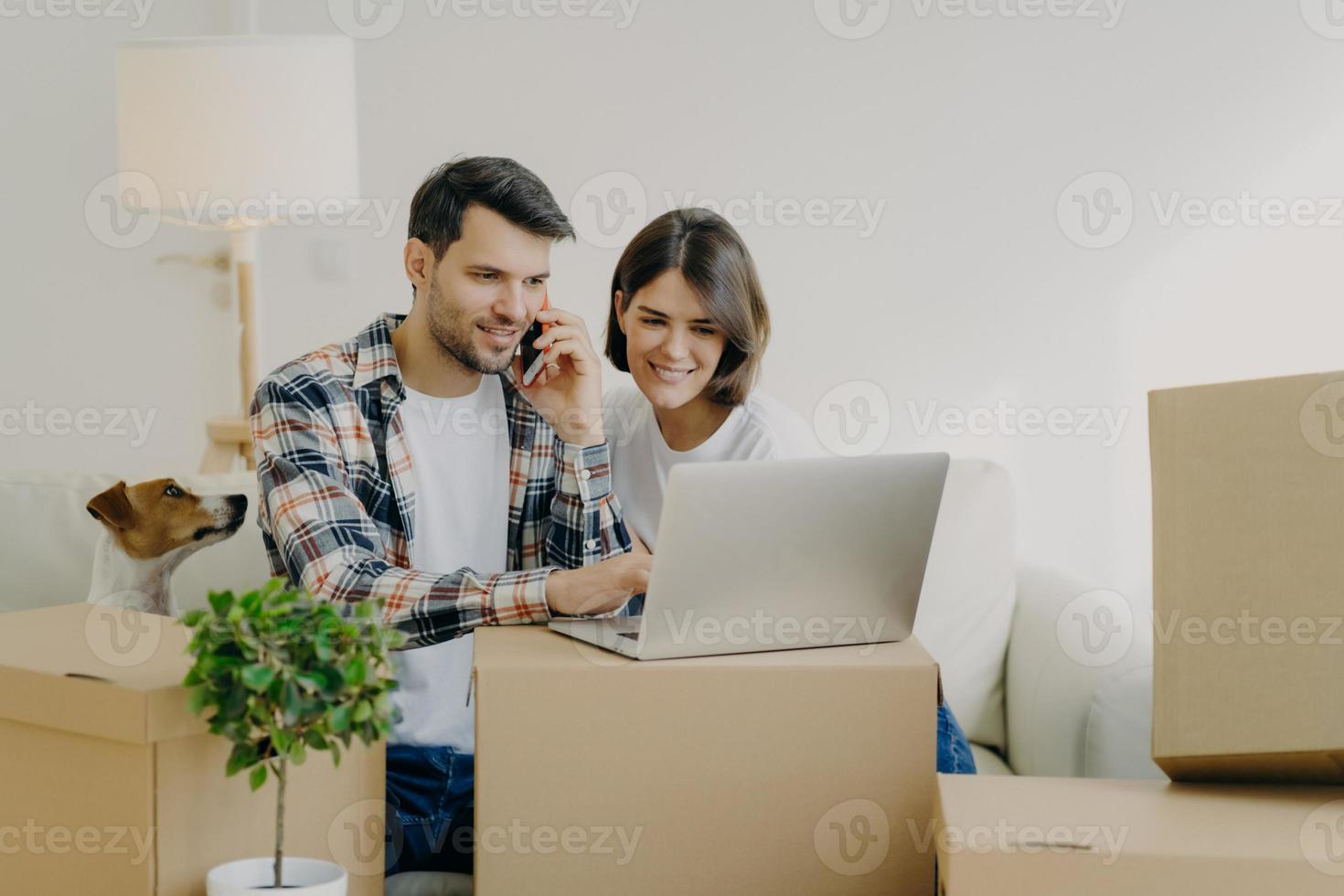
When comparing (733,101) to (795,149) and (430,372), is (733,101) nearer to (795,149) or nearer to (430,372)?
(795,149)

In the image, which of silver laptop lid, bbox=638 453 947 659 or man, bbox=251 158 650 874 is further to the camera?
man, bbox=251 158 650 874

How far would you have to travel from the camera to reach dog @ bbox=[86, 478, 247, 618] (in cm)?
158

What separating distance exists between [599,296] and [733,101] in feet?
1.75

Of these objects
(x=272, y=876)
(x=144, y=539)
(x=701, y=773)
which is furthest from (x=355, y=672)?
(x=144, y=539)

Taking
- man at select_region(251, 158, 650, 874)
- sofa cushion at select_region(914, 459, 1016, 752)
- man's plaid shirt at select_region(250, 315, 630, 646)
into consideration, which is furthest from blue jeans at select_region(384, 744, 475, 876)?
sofa cushion at select_region(914, 459, 1016, 752)

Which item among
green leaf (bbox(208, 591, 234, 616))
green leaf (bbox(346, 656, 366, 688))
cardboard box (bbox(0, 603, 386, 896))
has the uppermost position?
green leaf (bbox(208, 591, 234, 616))

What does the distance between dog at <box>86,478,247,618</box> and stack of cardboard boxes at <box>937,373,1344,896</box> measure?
1.02 metres

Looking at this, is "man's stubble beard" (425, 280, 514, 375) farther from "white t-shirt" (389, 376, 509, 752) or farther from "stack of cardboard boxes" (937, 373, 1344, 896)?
"stack of cardboard boxes" (937, 373, 1344, 896)

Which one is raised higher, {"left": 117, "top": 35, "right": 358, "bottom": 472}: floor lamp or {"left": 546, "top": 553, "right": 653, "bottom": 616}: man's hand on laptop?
{"left": 117, "top": 35, "right": 358, "bottom": 472}: floor lamp

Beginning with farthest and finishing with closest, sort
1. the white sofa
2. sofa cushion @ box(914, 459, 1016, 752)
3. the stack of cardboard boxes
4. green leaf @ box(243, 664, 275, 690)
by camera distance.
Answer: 1. sofa cushion @ box(914, 459, 1016, 752)
2. the white sofa
3. the stack of cardboard boxes
4. green leaf @ box(243, 664, 275, 690)

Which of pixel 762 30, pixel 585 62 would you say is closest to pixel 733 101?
pixel 762 30

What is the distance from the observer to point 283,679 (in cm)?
89

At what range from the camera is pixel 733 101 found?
2.89 m

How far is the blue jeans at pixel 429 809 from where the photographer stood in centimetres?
137
